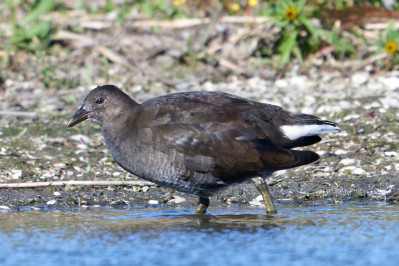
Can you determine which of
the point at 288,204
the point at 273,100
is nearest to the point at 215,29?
the point at 273,100

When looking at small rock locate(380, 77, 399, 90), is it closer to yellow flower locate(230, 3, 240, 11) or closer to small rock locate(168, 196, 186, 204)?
yellow flower locate(230, 3, 240, 11)

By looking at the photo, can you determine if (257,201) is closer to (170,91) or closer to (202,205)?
(202,205)

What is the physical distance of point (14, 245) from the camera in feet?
16.2

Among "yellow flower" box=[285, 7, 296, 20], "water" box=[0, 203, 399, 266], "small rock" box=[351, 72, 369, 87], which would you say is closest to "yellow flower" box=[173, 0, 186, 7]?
"yellow flower" box=[285, 7, 296, 20]

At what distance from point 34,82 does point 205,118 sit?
4.53m

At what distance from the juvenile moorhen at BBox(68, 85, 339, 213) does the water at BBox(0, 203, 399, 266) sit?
1.13 feet

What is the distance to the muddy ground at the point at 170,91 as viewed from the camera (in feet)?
20.9

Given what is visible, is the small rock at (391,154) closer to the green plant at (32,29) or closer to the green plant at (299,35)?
the green plant at (299,35)

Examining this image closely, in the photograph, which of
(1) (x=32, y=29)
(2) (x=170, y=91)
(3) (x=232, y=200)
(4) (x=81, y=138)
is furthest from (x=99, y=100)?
(1) (x=32, y=29)

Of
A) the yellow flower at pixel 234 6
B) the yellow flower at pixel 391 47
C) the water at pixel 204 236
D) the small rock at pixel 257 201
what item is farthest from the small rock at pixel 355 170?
the yellow flower at pixel 234 6

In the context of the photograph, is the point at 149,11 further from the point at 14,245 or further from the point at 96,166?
the point at 14,245

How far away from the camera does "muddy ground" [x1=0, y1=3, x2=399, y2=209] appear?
636cm

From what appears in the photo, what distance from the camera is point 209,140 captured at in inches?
219

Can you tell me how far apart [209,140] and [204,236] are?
81 cm
